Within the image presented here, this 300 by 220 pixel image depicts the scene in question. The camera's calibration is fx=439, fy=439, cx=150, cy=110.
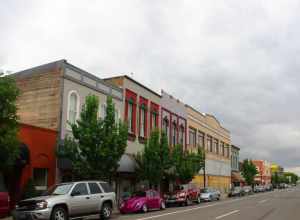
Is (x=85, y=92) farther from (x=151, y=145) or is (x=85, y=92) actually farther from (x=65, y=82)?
(x=151, y=145)

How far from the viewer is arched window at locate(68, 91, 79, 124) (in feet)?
90.7

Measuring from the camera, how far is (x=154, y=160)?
3222 cm

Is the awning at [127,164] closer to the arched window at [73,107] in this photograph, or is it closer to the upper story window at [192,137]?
the arched window at [73,107]

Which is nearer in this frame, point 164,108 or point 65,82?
point 65,82

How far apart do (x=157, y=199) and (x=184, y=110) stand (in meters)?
22.6

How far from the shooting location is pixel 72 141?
24703 millimetres

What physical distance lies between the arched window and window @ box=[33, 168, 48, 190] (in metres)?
3.84

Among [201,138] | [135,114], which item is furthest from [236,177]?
[135,114]

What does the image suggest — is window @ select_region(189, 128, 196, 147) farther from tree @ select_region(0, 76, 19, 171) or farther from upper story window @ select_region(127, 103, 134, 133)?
tree @ select_region(0, 76, 19, 171)

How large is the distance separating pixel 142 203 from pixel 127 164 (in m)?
6.68

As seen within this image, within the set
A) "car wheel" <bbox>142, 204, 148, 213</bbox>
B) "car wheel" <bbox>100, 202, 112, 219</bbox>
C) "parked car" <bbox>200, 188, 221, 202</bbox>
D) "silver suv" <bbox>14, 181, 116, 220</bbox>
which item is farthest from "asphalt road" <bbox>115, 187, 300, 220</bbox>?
"parked car" <bbox>200, 188, 221, 202</bbox>

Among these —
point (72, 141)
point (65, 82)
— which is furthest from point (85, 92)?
point (72, 141)

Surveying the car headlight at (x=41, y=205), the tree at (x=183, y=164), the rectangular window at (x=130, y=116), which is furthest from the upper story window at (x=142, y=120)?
the car headlight at (x=41, y=205)

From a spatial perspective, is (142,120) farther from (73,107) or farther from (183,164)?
(73,107)
